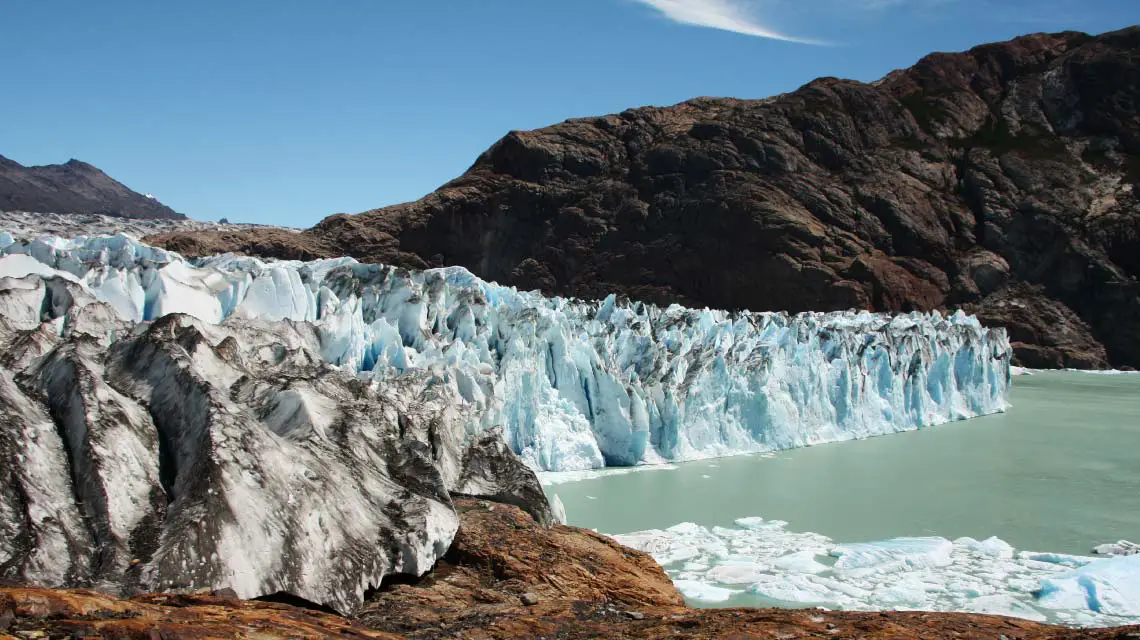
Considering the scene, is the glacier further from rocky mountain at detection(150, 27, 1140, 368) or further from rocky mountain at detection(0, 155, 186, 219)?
rocky mountain at detection(0, 155, 186, 219)

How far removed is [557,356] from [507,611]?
1187 centimetres

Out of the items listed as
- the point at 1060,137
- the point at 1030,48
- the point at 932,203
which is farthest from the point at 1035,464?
the point at 1030,48

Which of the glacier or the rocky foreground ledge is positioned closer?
the rocky foreground ledge

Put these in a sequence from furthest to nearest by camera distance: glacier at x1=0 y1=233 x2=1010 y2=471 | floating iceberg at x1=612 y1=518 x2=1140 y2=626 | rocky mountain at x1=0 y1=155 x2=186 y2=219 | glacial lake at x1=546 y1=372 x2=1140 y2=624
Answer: rocky mountain at x1=0 y1=155 x2=186 y2=219
glacier at x1=0 y1=233 x2=1010 y2=471
glacial lake at x1=546 y1=372 x2=1140 y2=624
floating iceberg at x1=612 y1=518 x2=1140 y2=626

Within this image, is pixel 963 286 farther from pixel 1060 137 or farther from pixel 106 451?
pixel 106 451

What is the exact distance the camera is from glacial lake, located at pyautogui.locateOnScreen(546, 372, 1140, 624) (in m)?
11.6

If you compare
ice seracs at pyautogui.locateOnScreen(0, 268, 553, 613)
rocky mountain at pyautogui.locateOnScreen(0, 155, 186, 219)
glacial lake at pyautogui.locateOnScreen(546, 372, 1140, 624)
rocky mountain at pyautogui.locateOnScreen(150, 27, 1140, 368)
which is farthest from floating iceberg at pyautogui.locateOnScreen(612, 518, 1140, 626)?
rocky mountain at pyautogui.locateOnScreen(0, 155, 186, 219)

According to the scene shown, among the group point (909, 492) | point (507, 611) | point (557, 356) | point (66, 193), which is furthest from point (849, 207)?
point (66, 193)

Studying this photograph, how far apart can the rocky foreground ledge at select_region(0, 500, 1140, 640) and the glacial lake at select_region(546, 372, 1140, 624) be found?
14.3 feet

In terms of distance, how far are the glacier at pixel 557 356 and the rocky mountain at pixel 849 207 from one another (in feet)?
89.9

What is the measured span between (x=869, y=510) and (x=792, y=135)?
49477mm

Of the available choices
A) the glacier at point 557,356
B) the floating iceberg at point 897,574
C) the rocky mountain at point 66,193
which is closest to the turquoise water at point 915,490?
the floating iceberg at point 897,574

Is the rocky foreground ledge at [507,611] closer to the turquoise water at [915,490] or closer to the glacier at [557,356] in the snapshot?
the glacier at [557,356]

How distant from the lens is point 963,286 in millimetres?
50469
